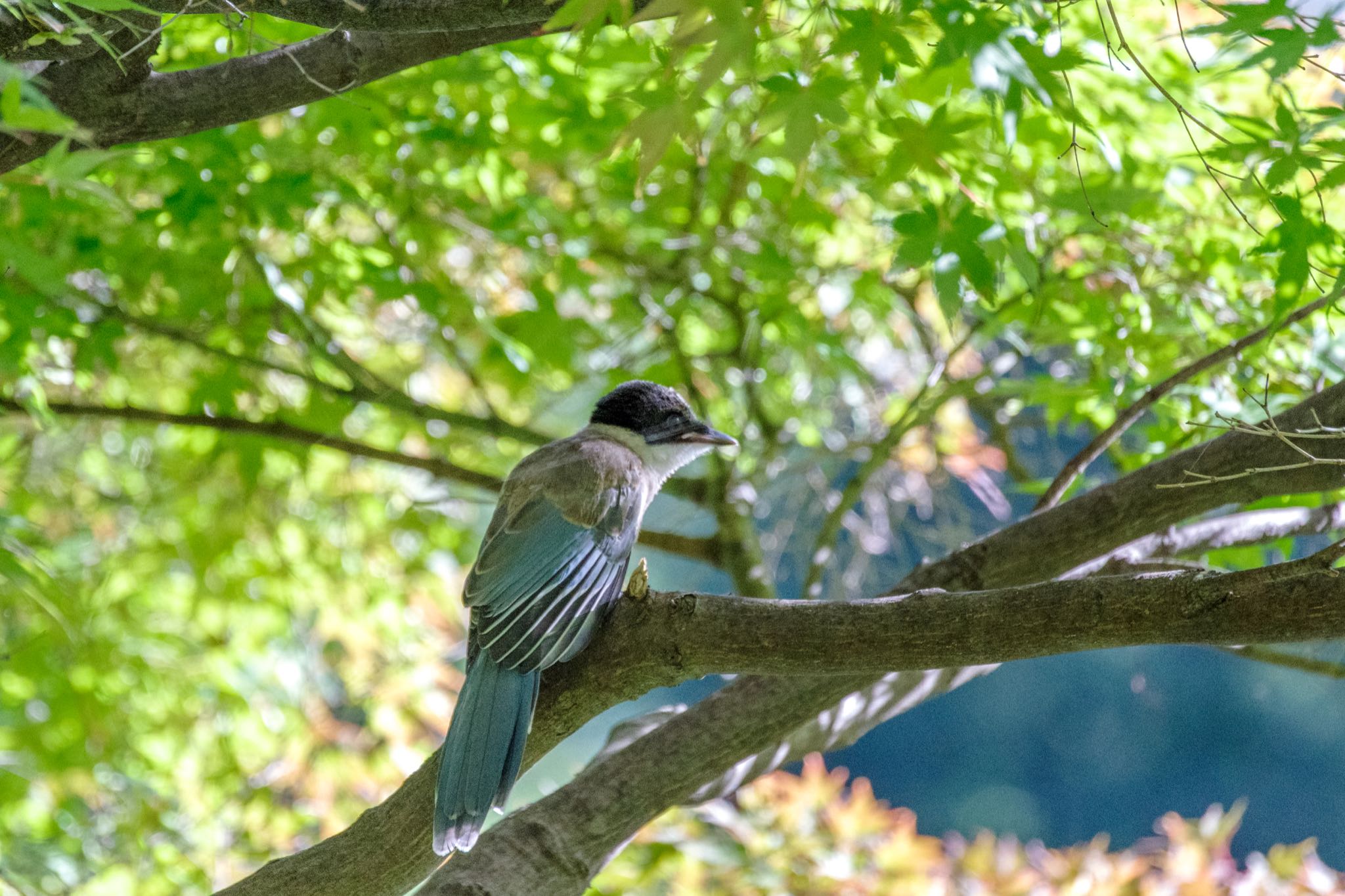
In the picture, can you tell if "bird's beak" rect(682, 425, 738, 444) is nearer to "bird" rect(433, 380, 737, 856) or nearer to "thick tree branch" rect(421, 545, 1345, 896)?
"bird" rect(433, 380, 737, 856)

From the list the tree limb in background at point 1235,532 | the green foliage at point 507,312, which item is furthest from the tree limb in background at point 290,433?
the tree limb in background at point 1235,532

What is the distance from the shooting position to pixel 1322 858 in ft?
18.9

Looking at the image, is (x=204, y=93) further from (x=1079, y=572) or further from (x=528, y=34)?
(x=1079, y=572)

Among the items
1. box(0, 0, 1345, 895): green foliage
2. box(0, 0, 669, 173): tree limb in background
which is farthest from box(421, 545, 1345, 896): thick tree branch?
box(0, 0, 669, 173): tree limb in background

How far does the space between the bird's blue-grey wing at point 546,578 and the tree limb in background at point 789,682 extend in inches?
3.0

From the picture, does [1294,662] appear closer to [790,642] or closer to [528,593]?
[790,642]

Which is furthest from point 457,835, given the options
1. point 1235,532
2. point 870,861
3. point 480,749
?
point 870,861

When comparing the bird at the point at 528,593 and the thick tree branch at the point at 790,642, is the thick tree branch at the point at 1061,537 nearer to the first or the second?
the thick tree branch at the point at 790,642

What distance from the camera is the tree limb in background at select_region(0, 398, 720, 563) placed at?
3170 millimetres

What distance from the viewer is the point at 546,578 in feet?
7.00

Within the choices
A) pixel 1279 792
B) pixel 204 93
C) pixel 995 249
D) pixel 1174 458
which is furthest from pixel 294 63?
pixel 1279 792

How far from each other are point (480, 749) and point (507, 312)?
211 centimetres

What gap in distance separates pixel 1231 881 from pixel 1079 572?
183 centimetres

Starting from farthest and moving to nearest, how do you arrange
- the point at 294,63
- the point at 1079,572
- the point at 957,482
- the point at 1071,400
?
1. the point at 957,482
2. the point at 1071,400
3. the point at 1079,572
4. the point at 294,63
